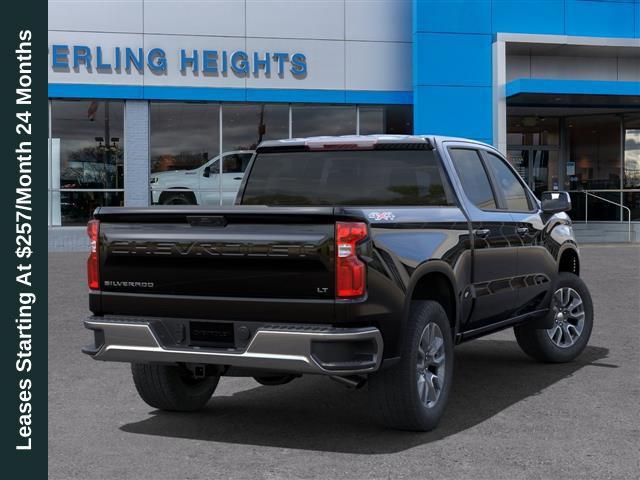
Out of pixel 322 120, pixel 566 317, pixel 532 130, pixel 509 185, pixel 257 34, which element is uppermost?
pixel 257 34

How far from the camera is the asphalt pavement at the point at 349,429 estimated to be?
16.0 feet

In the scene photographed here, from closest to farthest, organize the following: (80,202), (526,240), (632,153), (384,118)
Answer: (526,240) < (80,202) < (384,118) < (632,153)

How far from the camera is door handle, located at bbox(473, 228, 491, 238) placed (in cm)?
639

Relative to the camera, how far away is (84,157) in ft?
77.9

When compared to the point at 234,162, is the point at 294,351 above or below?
below

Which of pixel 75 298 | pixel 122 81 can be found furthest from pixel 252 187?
pixel 122 81

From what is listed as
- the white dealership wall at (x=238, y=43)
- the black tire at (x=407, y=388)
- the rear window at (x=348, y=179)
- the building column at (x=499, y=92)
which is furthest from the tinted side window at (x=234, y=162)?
the black tire at (x=407, y=388)

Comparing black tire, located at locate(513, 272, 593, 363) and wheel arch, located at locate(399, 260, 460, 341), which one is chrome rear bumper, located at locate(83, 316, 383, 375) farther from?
black tire, located at locate(513, 272, 593, 363)

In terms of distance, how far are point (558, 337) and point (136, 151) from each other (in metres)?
17.4

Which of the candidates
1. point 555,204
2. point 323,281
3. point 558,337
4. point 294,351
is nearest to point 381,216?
point 323,281

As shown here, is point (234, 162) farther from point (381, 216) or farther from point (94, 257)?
point (381, 216)

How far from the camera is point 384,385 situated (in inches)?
210

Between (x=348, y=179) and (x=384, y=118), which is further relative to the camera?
(x=384, y=118)
